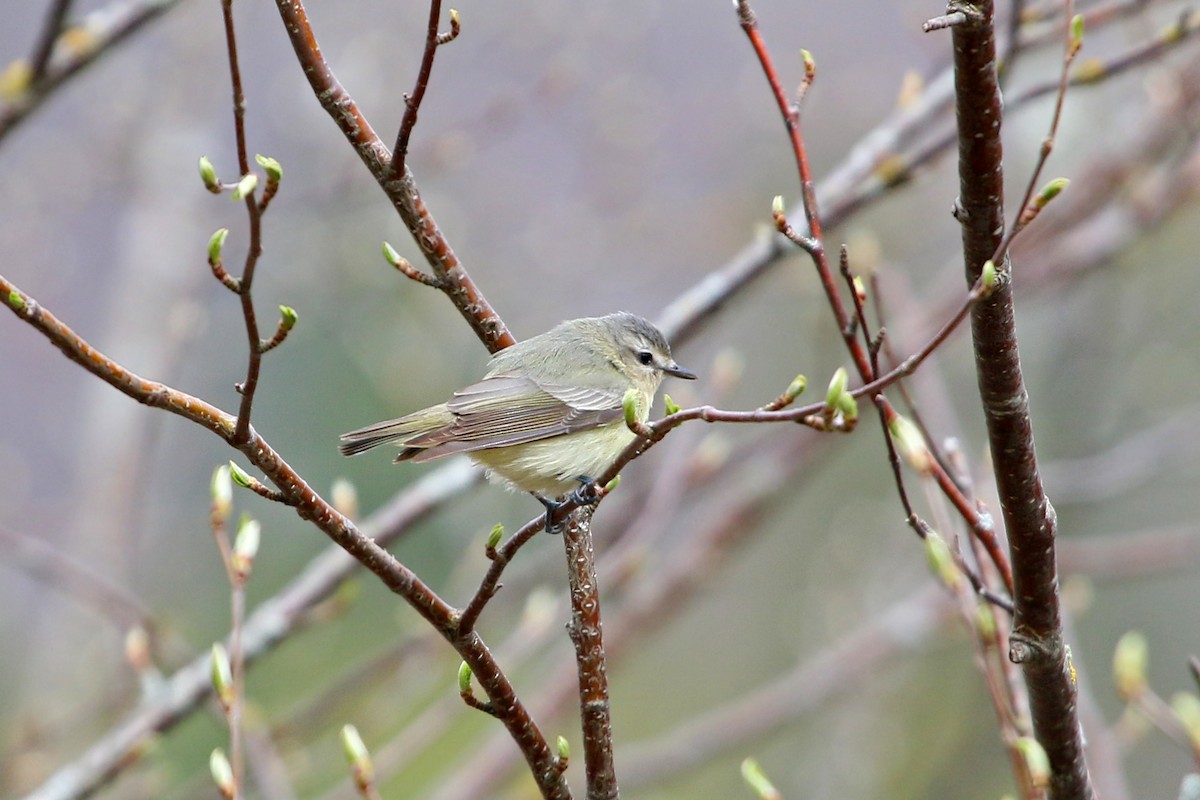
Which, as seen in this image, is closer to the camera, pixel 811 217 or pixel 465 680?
pixel 811 217

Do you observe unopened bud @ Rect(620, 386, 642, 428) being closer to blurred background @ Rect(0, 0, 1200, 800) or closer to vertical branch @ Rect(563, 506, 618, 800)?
vertical branch @ Rect(563, 506, 618, 800)

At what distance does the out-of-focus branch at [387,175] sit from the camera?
2098 millimetres

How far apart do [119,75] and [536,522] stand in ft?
19.9

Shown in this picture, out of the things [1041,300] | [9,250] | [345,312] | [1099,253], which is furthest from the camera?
[345,312]

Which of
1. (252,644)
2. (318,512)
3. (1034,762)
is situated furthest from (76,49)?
(1034,762)

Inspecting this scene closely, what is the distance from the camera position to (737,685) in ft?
27.8

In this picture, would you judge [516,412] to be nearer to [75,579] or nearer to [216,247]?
[75,579]

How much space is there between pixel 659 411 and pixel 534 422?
1323mm

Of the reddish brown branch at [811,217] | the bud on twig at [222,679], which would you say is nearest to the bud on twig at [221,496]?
the bud on twig at [222,679]

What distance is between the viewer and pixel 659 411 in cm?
466

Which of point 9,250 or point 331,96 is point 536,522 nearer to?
point 331,96

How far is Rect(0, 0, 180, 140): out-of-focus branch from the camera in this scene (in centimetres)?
292

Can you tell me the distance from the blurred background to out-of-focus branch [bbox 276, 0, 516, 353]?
4.39ft

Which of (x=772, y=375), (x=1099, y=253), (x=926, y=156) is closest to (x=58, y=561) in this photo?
(x=926, y=156)
